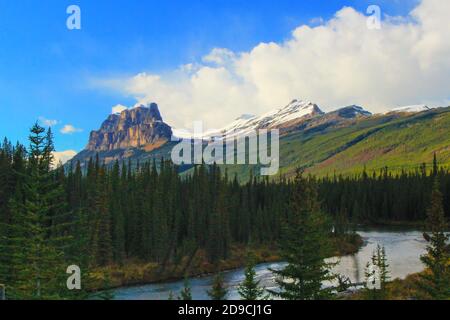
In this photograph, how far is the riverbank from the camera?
229ft

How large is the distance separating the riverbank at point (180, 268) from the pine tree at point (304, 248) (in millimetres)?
31396

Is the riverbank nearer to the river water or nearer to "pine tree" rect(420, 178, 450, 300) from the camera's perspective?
the river water

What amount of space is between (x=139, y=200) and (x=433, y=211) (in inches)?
2851

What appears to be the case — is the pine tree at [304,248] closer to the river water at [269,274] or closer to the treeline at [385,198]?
the river water at [269,274]

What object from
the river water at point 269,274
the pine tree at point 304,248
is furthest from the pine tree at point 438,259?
the river water at point 269,274

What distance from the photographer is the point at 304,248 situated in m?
30.2

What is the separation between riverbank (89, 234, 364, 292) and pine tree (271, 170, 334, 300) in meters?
31.4

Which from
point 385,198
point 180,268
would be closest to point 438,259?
point 180,268

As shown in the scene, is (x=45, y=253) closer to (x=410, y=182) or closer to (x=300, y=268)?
(x=300, y=268)

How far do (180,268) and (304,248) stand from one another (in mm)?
50888

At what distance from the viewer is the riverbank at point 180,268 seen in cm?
6994

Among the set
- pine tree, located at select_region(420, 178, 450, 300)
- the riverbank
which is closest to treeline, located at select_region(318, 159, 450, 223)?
the riverbank

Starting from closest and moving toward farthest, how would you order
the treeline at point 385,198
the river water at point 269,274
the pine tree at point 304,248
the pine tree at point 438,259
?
the pine tree at point 304,248, the pine tree at point 438,259, the river water at point 269,274, the treeline at point 385,198
